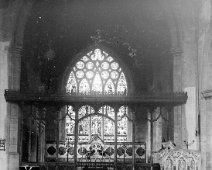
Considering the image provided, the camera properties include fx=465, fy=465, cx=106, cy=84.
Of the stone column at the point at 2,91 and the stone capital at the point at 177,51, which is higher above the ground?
the stone capital at the point at 177,51

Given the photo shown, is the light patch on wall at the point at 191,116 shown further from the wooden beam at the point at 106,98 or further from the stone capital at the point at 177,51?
the stone capital at the point at 177,51

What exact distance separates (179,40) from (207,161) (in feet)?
15.9

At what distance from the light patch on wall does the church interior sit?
0.12 feet

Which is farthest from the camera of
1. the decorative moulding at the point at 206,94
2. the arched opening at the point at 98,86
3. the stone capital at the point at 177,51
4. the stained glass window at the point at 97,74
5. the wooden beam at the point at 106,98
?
the stained glass window at the point at 97,74

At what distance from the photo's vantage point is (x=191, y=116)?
17.0 m

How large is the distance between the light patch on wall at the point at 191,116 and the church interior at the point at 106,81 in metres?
0.04

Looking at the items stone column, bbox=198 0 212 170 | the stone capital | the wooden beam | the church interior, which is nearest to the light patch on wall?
the church interior

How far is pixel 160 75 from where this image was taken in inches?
915

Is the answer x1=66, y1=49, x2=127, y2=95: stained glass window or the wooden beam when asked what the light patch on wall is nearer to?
the wooden beam

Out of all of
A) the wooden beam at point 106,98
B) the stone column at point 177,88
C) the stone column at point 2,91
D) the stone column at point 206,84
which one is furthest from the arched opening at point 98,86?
the stone column at point 206,84

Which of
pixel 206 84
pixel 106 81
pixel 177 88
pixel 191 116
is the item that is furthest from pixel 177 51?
pixel 106 81

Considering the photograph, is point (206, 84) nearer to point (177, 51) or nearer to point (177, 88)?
point (177, 88)

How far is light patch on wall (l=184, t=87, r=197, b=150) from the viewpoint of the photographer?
661 inches

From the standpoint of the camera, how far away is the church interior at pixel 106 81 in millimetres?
16891
